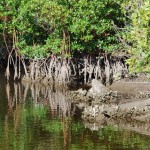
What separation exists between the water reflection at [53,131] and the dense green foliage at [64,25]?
6035mm

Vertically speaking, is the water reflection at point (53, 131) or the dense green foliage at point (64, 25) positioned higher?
the dense green foliage at point (64, 25)

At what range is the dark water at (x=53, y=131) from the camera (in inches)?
787

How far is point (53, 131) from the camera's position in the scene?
73.6 feet

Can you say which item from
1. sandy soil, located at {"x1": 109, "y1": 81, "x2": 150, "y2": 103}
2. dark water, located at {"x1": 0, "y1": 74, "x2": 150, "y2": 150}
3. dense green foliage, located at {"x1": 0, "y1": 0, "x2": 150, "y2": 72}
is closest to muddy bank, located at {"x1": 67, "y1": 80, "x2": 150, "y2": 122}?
sandy soil, located at {"x1": 109, "y1": 81, "x2": 150, "y2": 103}

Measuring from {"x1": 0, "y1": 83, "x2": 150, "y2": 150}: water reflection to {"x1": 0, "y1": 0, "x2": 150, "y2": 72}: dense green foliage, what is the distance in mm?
6035

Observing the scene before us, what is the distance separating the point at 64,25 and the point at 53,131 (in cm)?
1395

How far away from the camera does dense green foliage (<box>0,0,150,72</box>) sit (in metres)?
34.0

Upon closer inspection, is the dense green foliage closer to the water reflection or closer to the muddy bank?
the muddy bank

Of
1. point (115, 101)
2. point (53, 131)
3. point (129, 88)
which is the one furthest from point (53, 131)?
point (129, 88)

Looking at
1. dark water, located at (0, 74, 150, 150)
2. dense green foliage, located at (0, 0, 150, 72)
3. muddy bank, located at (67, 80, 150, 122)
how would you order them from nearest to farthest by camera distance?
dark water, located at (0, 74, 150, 150), muddy bank, located at (67, 80, 150, 122), dense green foliage, located at (0, 0, 150, 72)

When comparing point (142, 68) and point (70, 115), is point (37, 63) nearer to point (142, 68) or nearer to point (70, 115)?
point (70, 115)

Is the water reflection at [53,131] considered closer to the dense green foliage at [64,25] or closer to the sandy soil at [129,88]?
the sandy soil at [129,88]

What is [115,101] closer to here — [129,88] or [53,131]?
[129,88]

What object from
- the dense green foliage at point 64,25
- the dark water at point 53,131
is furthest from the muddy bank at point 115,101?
the dense green foliage at point 64,25
